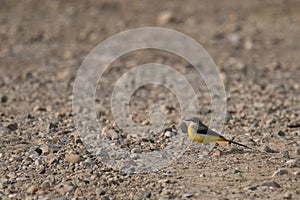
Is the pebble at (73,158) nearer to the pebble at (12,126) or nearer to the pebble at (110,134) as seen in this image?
the pebble at (110,134)

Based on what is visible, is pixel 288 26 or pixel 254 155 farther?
pixel 288 26

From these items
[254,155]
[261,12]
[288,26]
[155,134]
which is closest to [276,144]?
[254,155]

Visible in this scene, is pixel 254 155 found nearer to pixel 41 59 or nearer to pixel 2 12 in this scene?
pixel 41 59

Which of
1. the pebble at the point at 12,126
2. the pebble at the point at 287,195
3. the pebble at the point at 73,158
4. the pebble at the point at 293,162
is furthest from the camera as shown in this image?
the pebble at the point at 12,126

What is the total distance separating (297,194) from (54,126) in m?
2.96

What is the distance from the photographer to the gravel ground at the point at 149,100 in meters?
5.72

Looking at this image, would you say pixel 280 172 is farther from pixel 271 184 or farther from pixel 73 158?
pixel 73 158

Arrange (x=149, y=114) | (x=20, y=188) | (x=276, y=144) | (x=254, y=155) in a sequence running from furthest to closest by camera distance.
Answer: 1. (x=149, y=114)
2. (x=276, y=144)
3. (x=254, y=155)
4. (x=20, y=188)

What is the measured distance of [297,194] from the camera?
540 cm

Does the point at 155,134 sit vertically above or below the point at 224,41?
below

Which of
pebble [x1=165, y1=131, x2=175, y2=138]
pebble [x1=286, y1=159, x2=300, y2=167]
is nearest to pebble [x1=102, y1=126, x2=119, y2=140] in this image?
pebble [x1=165, y1=131, x2=175, y2=138]

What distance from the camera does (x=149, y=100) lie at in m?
9.25

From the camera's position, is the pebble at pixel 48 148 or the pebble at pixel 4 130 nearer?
the pebble at pixel 48 148

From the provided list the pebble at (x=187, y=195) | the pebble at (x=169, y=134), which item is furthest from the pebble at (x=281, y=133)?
the pebble at (x=187, y=195)
